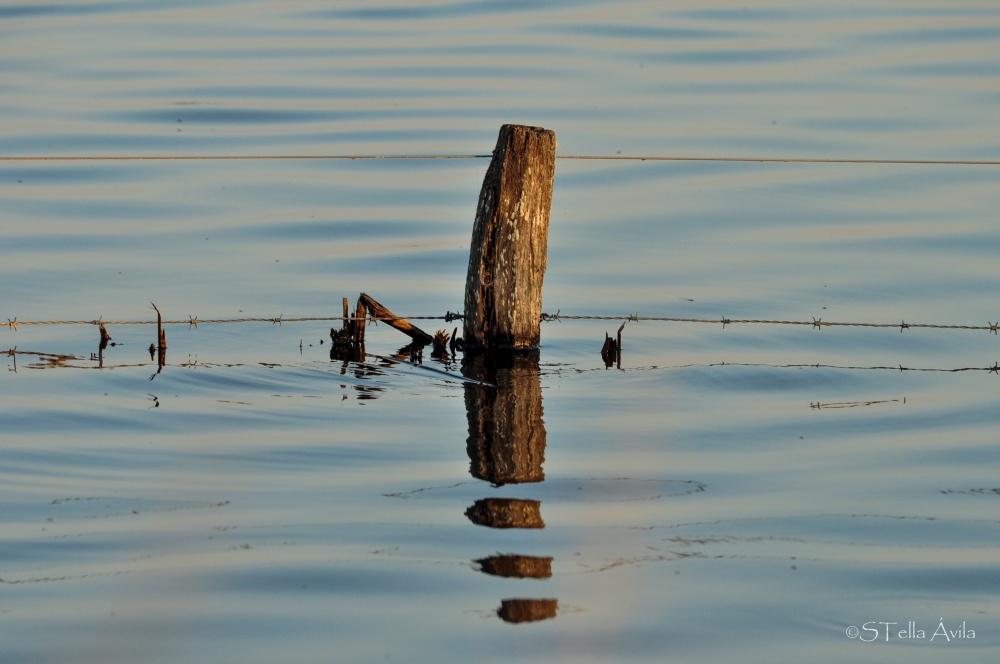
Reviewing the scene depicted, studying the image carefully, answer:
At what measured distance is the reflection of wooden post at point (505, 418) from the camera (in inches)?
311

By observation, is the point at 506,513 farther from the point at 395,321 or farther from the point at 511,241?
the point at 395,321

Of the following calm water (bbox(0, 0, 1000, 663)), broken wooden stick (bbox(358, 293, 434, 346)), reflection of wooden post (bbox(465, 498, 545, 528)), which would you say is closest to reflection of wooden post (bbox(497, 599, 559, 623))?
calm water (bbox(0, 0, 1000, 663))

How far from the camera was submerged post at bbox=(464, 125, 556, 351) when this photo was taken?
9.93 m

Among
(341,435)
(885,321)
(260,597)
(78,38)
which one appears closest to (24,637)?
(260,597)

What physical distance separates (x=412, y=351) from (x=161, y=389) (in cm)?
Answer: 203

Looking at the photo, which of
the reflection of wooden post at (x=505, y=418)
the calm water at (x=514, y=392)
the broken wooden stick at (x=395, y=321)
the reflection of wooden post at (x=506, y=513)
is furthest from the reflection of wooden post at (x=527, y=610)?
the broken wooden stick at (x=395, y=321)

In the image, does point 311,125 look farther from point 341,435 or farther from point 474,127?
point 341,435

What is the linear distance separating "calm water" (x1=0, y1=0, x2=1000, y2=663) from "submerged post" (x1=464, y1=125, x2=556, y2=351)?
41cm

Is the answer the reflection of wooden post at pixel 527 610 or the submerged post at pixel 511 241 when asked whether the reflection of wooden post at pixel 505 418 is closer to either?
the submerged post at pixel 511 241

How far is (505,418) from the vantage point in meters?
8.95

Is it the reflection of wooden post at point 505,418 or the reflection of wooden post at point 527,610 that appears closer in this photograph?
the reflection of wooden post at point 527,610

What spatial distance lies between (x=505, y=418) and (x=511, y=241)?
5.02ft

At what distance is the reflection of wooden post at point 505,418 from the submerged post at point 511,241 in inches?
8.3

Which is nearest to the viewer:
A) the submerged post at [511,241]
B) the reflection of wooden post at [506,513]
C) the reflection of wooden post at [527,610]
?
the reflection of wooden post at [527,610]
